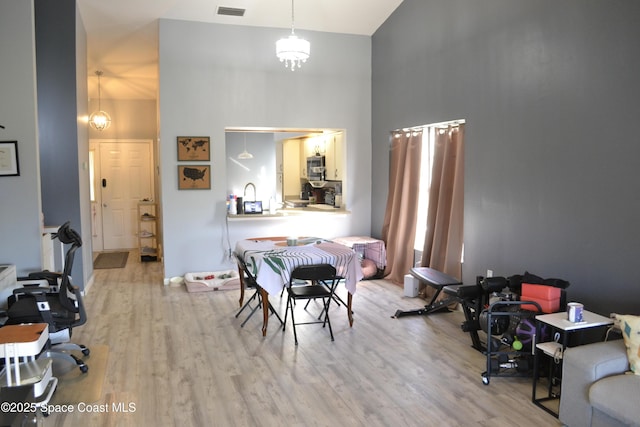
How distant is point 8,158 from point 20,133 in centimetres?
24

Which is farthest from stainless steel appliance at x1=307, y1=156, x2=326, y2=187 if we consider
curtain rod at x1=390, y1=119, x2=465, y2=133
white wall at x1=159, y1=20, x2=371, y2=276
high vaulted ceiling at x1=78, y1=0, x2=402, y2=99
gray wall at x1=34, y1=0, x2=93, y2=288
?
gray wall at x1=34, y1=0, x2=93, y2=288

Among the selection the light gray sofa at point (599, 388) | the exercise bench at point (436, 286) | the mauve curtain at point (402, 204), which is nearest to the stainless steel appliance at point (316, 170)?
the mauve curtain at point (402, 204)

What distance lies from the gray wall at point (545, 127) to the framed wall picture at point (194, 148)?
108 inches

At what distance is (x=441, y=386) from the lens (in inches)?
139

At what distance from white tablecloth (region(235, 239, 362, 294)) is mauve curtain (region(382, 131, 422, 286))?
5.36ft

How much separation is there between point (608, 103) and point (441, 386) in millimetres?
2307

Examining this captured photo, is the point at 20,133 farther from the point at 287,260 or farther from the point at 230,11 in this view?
the point at 230,11

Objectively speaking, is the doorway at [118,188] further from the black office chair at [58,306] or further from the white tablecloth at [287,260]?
the black office chair at [58,306]

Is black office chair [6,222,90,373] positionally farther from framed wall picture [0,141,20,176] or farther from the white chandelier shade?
the white chandelier shade

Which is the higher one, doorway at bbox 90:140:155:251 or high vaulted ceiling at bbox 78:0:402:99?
high vaulted ceiling at bbox 78:0:402:99

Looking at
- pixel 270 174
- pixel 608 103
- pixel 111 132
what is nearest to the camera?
pixel 608 103

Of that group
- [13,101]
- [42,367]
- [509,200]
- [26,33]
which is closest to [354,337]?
[509,200]

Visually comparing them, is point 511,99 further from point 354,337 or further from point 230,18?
point 230,18

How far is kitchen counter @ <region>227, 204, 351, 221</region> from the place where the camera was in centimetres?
667
